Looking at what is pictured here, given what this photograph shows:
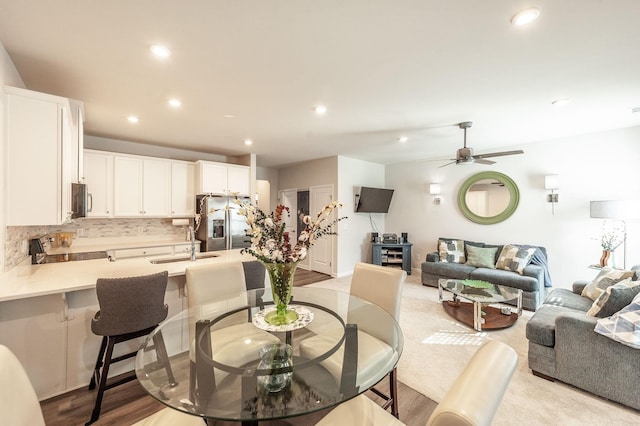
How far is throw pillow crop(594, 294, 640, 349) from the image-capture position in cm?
188

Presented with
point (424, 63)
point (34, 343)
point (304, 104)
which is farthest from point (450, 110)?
point (34, 343)

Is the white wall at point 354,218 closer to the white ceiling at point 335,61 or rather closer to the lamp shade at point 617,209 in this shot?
the white ceiling at point 335,61

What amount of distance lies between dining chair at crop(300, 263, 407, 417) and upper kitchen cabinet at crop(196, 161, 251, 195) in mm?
3500

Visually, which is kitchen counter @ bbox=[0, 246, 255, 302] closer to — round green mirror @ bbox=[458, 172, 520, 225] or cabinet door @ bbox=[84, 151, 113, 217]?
cabinet door @ bbox=[84, 151, 113, 217]

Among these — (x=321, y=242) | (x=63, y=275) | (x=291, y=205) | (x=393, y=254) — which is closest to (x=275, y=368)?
(x=63, y=275)

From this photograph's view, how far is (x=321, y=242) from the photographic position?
6.07 metres

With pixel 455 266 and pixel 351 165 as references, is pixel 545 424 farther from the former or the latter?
pixel 351 165

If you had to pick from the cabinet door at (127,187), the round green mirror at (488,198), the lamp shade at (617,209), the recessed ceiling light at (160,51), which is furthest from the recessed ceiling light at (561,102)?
the cabinet door at (127,187)

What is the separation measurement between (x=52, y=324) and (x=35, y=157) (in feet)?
4.22

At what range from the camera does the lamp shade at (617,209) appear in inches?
130

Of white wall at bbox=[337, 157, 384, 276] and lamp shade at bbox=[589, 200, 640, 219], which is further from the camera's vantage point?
white wall at bbox=[337, 157, 384, 276]

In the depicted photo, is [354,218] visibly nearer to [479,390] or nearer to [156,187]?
[156,187]

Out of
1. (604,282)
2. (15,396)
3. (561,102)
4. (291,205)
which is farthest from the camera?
(291,205)

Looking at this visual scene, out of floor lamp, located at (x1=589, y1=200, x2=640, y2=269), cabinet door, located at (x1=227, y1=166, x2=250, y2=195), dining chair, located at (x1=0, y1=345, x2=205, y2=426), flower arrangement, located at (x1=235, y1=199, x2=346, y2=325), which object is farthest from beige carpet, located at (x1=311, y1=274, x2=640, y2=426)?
cabinet door, located at (x1=227, y1=166, x2=250, y2=195)
